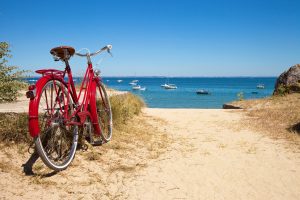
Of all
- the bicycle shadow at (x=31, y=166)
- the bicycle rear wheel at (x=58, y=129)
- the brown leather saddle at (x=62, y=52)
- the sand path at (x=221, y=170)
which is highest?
the brown leather saddle at (x=62, y=52)

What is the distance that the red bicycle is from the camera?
3.61m

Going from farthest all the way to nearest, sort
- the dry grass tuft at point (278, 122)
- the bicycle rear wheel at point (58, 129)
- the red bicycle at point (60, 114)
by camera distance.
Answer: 1. the dry grass tuft at point (278, 122)
2. the bicycle rear wheel at point (58, 129)
3. the red bicycle at point (60, 114)

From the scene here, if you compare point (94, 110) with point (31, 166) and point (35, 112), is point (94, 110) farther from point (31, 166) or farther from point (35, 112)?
point (35, 112)

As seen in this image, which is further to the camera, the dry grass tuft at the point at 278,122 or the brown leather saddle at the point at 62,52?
the dry grass tuft at the point at 278,122

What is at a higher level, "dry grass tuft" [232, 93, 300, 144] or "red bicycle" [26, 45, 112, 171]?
"red bicycle" [26, 45, 112, 171]

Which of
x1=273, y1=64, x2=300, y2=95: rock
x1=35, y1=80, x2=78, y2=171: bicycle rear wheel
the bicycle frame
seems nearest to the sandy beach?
x1=35, y1=80, x2=78, y2=171: bicycle rear wheel

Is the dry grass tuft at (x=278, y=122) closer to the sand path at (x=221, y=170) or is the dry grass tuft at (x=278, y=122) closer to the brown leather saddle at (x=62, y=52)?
the sand path at (x=221, y=170)

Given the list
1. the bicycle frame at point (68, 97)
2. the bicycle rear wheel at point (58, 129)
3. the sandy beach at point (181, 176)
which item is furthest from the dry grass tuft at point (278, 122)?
the bicycle rear wheel at point (58, 129)

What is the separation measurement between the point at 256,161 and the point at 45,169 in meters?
3.36

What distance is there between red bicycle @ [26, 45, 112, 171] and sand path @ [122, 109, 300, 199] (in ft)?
3.72

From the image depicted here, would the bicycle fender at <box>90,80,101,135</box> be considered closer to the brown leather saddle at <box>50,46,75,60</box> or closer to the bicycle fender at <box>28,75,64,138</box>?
the brown leather saddle at <box>50,46,75,60</box>

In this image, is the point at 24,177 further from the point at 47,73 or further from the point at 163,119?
the point at 163,119

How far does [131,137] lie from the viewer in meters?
6.28

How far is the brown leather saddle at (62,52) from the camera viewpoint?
4298mm
